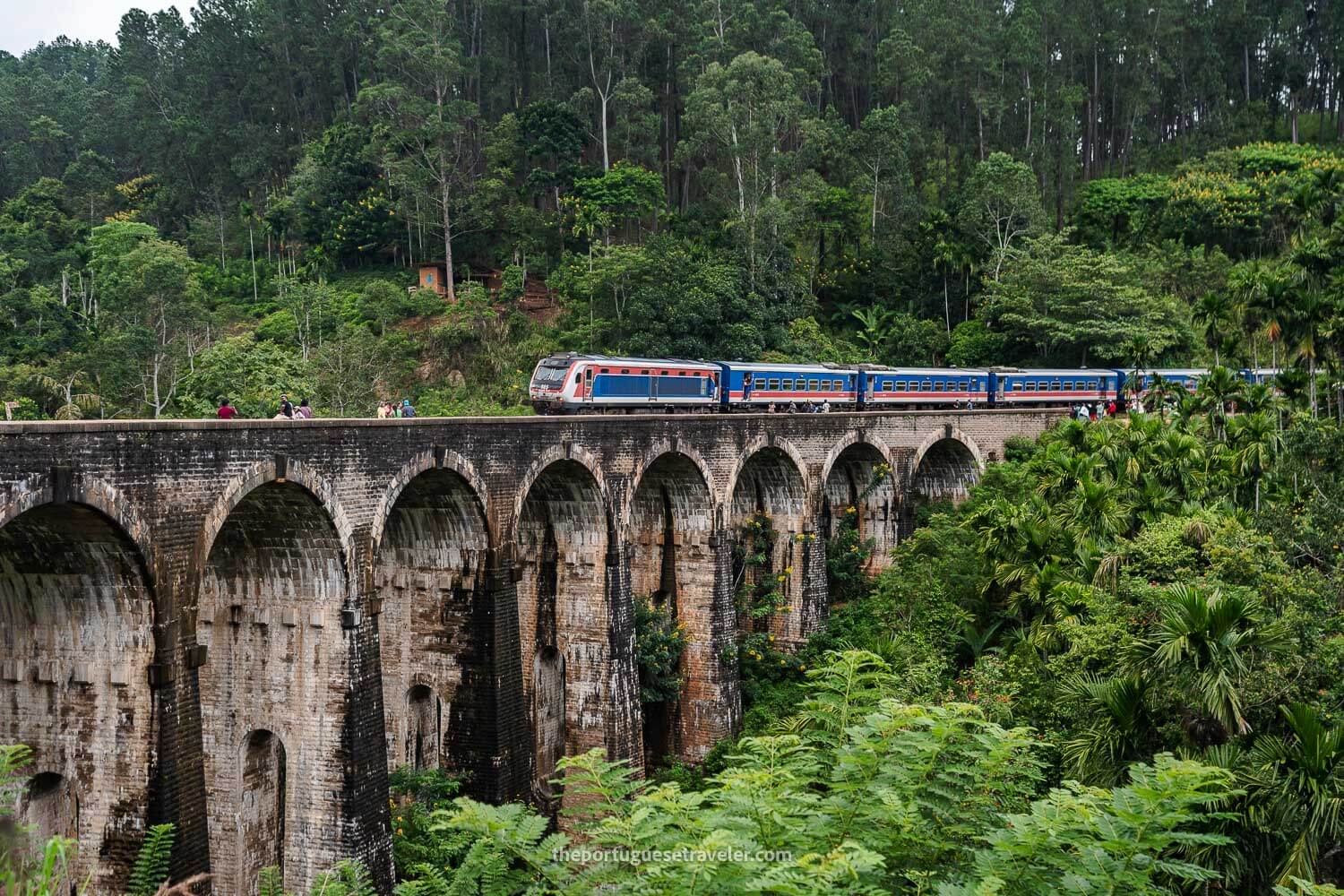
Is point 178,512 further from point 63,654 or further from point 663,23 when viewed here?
point 663,23

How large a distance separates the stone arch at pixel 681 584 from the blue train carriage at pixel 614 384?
270cm

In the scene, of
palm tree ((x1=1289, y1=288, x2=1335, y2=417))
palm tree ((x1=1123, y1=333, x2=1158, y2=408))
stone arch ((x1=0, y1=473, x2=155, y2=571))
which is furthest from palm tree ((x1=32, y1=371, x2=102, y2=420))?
palm tree ((x1=1123, y1=333, x2=1158, y2=408))

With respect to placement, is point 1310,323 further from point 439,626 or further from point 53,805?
point 53,805

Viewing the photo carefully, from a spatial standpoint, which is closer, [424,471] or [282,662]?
[282,662]

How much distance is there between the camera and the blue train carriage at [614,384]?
29.6 m

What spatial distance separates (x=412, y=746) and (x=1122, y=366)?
37968mm

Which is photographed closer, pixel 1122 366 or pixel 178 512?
pixel 178 512

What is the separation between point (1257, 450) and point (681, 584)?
45.9 feet

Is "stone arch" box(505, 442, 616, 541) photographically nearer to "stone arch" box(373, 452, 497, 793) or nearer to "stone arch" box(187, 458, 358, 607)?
"stone arch" box(373, 452, 497, 793)

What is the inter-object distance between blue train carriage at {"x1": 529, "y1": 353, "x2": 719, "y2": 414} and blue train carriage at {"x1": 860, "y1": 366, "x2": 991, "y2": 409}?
869 centimetres

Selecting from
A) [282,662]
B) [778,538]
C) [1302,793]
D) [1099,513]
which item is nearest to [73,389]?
[778,538]

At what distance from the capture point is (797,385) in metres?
38.1

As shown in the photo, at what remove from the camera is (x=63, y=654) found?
14500 millimetres

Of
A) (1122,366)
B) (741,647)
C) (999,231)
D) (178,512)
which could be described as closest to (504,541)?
(178,512)
